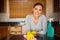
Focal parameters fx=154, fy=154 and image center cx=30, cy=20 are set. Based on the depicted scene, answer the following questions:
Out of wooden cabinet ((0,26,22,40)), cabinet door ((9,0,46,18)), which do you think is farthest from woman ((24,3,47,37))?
cabinet door ((9,0,46,18))

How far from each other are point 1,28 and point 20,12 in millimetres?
657

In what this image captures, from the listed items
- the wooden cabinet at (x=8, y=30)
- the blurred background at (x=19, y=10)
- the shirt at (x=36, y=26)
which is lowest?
the wooden cabinet at (x=8, y=30)

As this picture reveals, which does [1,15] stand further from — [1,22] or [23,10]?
[23,10]

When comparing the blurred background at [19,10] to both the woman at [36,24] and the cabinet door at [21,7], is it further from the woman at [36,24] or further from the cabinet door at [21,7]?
the woman at [36,24]

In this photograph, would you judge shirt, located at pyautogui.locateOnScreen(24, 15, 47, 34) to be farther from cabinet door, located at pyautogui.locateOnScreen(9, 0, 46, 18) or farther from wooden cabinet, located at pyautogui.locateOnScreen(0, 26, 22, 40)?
cabinet door, located at pyautogui.locateOnScreen(9, 0, 46, 18)

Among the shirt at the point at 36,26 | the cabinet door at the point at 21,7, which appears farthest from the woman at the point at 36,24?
the cabinet door at the point at 21,7

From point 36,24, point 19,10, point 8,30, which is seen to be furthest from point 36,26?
point 19,10

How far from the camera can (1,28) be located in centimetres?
355

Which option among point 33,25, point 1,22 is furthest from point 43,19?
point 1,22

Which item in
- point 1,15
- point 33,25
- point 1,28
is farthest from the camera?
point 1,15

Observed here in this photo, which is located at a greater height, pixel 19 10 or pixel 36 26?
pixel 19 10

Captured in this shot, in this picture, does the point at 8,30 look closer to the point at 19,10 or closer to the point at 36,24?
the point at 19,10

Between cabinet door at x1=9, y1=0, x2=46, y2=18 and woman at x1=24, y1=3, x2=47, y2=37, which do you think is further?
cabinet door at x1=9, y1=0, x2=46, y2=18

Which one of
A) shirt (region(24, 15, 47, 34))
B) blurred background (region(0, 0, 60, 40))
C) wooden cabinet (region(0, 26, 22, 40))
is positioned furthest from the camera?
blurred background (region(0, 0, 60, 40))
